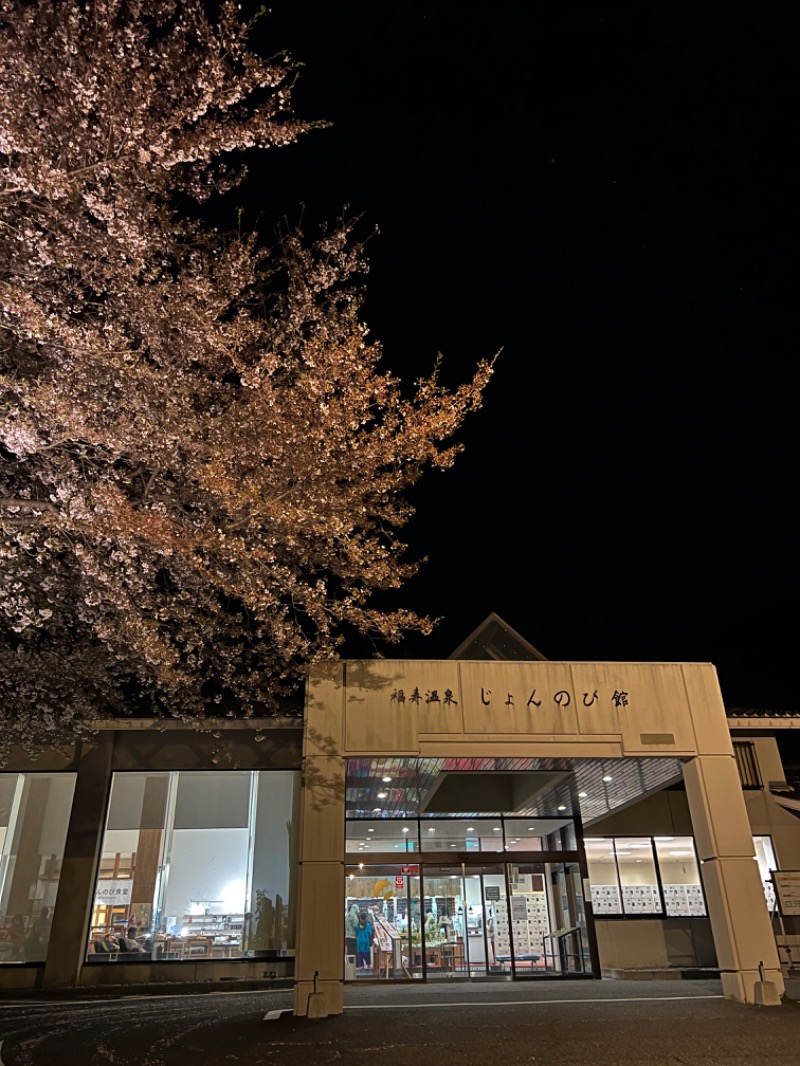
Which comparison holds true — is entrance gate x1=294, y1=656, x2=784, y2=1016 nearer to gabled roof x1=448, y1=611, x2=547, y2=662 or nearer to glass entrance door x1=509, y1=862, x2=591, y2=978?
gabled roof x1=448, y1=611, x2=547, y2=662

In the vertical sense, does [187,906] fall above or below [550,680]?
below

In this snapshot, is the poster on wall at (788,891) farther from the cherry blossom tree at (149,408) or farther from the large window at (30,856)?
the large window at (30,856)

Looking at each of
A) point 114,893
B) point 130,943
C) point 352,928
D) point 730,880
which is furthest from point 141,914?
point 730,880

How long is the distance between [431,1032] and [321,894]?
80.0 inches

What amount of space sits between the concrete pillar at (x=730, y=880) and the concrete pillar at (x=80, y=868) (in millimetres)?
10236

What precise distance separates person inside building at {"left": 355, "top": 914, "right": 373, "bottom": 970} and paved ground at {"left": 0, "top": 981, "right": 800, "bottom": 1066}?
270 centimetres

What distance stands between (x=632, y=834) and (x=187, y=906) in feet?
30.4

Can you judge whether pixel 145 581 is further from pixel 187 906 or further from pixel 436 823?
pixel 436 823

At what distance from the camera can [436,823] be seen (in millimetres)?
14305

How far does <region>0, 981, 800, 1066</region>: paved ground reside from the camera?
626 cm

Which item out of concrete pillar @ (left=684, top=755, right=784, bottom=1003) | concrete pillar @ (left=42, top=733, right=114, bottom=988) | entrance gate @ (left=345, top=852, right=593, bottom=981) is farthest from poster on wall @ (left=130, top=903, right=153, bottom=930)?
concrete pillar @ (left=684, top=755, right=784, bottom=1003)

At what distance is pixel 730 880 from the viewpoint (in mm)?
9375

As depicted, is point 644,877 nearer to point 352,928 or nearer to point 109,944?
point 352,928

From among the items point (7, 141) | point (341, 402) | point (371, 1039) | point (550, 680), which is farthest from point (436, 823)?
point (7, 141)
